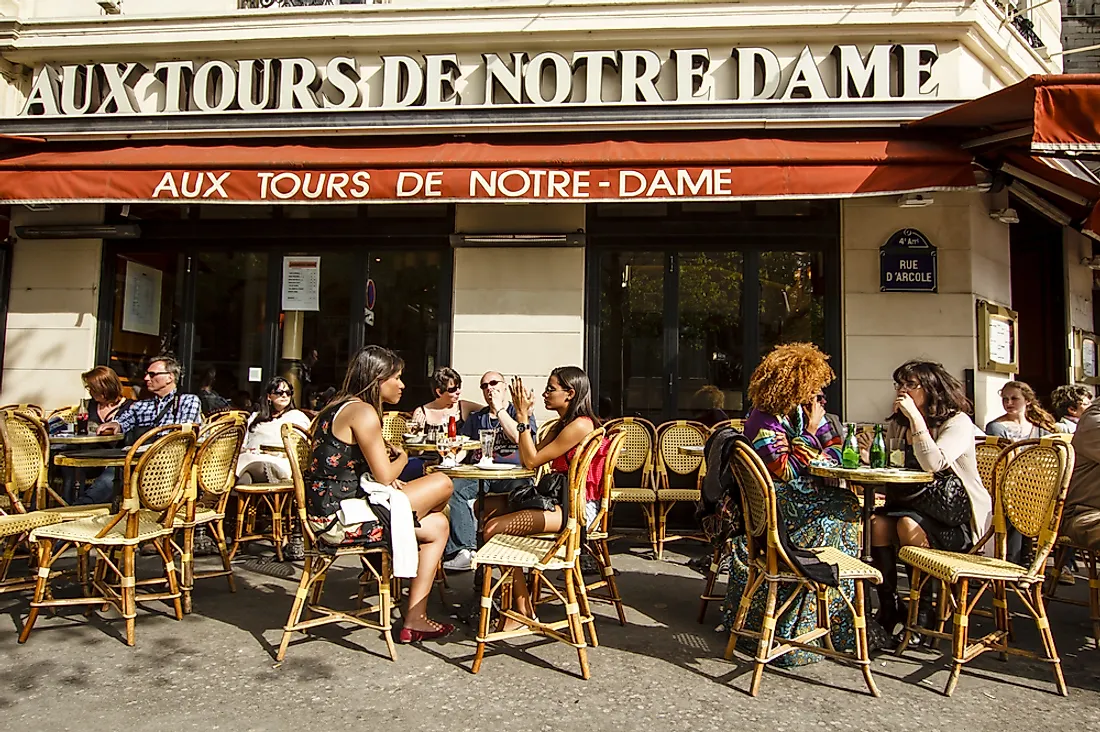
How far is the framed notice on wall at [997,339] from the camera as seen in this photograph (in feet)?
22.7

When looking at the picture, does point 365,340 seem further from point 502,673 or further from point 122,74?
point 502,673

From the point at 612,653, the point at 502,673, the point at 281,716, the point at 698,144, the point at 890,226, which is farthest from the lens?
the point at 890,226

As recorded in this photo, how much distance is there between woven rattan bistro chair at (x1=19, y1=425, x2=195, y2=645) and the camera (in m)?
3.83

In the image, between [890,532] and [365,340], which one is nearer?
[890,532]

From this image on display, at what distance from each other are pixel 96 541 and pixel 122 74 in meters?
5.50

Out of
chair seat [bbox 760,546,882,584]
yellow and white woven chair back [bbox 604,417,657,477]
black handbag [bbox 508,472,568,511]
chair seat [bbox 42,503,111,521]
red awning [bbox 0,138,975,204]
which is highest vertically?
red awning [bbox 0,138,975,204]

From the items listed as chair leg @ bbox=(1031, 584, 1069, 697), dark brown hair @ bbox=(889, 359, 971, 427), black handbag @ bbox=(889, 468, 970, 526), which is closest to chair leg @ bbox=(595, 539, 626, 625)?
black handbag @ bbox=(889, 468, 970, 526)

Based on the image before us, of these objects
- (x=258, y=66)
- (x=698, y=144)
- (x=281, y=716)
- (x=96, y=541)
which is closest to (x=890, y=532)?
(x=281, y=716)

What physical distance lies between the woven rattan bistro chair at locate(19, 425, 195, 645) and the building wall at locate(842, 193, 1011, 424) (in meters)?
5.36

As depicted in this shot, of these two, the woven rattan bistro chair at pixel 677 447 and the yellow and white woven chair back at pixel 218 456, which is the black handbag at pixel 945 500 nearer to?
the woven rattan bistro chair at pixel 677 447

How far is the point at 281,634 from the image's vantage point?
13.1 ft

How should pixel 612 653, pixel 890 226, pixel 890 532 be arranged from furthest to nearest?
pixel 890 226
pixel 890 532
pixel 612 653

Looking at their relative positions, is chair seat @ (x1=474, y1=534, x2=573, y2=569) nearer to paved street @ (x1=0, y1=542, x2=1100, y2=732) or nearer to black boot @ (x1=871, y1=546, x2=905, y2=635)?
paved street @ (x1=0, y1=542, x2=1100, y2=732)

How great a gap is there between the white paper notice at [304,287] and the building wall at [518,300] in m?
1.45
